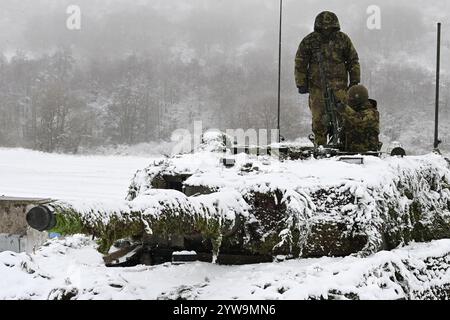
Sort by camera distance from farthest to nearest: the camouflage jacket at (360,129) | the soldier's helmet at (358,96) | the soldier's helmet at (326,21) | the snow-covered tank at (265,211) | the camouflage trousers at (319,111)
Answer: the soldier's helmet at (326,21) < the camouflage trousers at (319,111) < the soldier's helmet at (358,96) < the camouflage jacket at (360,129) < the snow-covered tank at (265,211)

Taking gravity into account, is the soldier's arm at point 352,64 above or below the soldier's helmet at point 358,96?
above

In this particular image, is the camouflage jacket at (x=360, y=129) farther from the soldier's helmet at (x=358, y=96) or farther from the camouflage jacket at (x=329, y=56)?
the camouflage jacket at (x=329, y=56)

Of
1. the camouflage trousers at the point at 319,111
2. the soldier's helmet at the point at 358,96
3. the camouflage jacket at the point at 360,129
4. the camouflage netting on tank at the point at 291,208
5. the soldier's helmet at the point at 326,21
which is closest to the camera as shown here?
the camouflage netting on tank at the point at 291,208

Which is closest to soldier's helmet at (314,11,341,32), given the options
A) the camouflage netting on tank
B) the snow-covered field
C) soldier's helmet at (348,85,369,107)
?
soldier's helmet at (348,85,369,107)

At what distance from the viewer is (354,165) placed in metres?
4.57

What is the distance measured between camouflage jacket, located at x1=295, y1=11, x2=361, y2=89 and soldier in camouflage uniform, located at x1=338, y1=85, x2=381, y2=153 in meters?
1.08

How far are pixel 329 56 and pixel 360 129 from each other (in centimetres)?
147

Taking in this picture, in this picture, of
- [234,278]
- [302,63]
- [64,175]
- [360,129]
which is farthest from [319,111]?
[64,175]

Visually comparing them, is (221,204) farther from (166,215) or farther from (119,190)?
(119,190)

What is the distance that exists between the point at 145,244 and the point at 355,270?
6.05 ft

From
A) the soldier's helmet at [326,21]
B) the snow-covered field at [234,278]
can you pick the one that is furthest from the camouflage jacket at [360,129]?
the soldier's helmet at [326,21]

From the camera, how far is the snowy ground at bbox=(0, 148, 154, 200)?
15.0 metres

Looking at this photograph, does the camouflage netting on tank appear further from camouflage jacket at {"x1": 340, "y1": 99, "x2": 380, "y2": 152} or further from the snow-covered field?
camouflage jacket at {"x1": 340, "y1": 99, "x2": 380, "y2": 152}

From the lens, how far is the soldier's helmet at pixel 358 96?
231 inches
